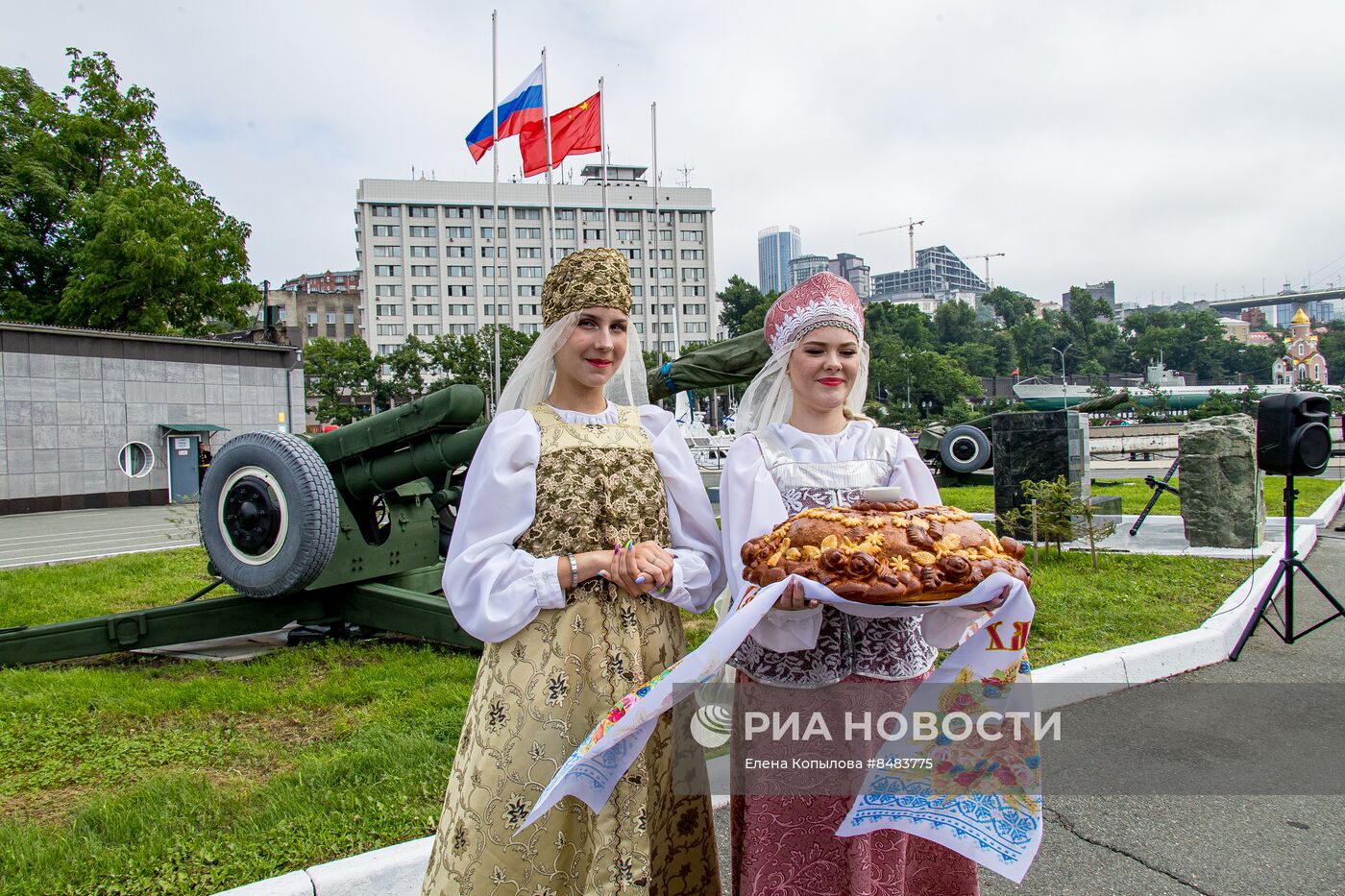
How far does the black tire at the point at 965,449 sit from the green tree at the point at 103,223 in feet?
61.7

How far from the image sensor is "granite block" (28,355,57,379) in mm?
16328

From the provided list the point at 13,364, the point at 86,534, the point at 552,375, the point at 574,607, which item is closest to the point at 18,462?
the point at 13,364

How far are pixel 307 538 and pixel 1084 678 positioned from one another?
14.1 ft

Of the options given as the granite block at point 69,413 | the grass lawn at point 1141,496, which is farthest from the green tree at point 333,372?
the grass lawn at point 1141,496

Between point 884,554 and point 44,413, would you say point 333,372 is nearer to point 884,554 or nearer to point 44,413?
point 44,413

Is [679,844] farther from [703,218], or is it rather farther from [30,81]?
[703,218]

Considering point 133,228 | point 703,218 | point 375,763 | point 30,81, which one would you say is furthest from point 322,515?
point 703,218

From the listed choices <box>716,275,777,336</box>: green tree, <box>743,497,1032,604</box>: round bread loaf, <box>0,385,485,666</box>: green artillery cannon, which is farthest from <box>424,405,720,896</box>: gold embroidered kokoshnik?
<box>716,275,777,336</box>: green tree

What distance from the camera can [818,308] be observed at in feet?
7.19

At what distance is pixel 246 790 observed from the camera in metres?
3.21

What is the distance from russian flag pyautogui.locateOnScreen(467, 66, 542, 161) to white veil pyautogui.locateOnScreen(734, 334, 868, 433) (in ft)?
45.8

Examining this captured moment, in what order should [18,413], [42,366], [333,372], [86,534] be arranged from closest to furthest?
1. [86,534]
2. [18,413]
3. [42,366]
4. [333,372]

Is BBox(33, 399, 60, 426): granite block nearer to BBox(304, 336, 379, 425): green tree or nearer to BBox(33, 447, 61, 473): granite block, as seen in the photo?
BBox(33, 447, 61, 473): granite block

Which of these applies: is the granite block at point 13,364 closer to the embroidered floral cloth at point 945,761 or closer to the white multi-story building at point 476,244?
the embroidered floral cloth at point 945,761
